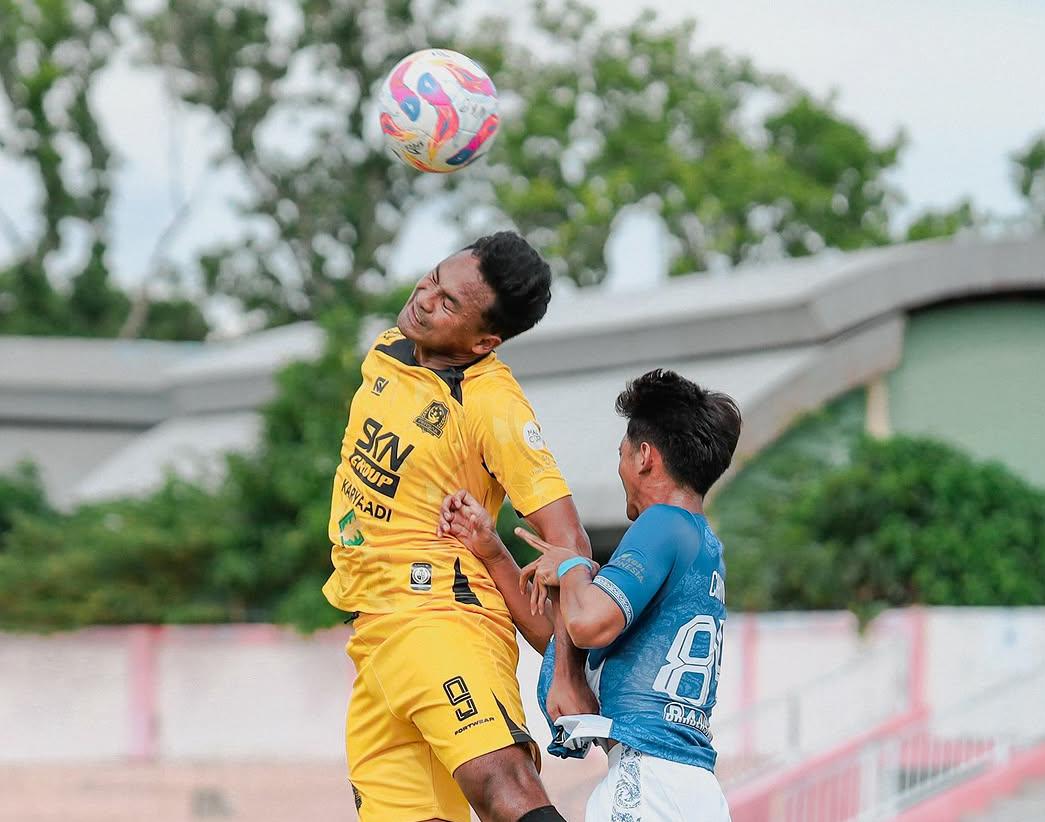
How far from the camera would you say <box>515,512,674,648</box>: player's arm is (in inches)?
155

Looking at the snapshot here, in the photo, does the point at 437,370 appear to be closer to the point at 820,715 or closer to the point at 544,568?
the point at 544,568

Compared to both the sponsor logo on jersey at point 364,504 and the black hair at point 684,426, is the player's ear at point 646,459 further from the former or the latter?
the sponsor logo on jersey at point 364,504

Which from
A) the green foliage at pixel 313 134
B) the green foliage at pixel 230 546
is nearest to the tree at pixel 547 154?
the green foliage at pixel 313 134

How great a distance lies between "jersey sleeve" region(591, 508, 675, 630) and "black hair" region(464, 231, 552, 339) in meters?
0.76

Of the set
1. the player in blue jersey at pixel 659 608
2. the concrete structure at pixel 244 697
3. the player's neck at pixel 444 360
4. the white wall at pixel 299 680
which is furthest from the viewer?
the concrete structure at pixel 244 697

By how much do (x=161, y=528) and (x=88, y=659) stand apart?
1.49m

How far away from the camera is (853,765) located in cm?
1221

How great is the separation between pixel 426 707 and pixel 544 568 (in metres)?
0.53

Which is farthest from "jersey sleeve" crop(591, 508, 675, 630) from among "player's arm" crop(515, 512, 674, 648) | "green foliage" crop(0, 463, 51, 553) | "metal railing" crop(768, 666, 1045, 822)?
"green foliage" crop(0, 463, 51, 553)

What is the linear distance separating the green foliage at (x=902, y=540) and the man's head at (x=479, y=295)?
31.5ft

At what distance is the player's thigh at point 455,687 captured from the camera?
4320 millimetres

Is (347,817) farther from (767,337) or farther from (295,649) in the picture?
(767,337)

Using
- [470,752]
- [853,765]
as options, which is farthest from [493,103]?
[853,765]

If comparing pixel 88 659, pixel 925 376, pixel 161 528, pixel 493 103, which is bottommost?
pixel 88 659
